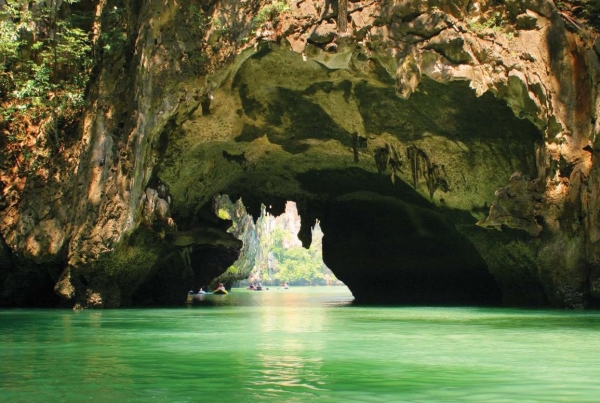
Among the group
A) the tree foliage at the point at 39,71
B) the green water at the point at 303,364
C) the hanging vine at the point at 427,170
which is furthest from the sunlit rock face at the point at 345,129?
the green water at the point at 303,364

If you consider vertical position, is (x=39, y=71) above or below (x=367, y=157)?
→ above

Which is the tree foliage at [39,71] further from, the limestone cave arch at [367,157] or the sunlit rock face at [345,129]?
the limestone cave arch at [367,157]

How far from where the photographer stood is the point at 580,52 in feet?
47.2

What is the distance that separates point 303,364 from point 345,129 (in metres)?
12.3

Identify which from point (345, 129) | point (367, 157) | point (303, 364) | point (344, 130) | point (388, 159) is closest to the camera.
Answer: point (303, 364)

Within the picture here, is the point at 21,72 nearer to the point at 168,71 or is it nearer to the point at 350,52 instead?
the point at 168,71

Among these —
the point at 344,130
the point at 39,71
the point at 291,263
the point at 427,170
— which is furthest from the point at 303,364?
the point at 291,263

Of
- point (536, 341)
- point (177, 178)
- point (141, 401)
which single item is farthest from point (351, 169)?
point (141, 401)

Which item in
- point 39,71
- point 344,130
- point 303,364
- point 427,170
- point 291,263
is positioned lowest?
point 303,364

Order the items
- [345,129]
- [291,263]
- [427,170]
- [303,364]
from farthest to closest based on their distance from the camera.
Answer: [291,263], [345,129], [427,170], [303,364]

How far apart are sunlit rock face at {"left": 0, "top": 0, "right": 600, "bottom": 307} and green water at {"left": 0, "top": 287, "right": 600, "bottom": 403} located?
5.87 meters

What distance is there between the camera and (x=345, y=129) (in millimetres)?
17484

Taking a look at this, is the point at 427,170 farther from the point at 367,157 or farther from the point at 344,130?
the point at 344,130

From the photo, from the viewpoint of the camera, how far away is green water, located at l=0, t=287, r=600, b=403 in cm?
430
